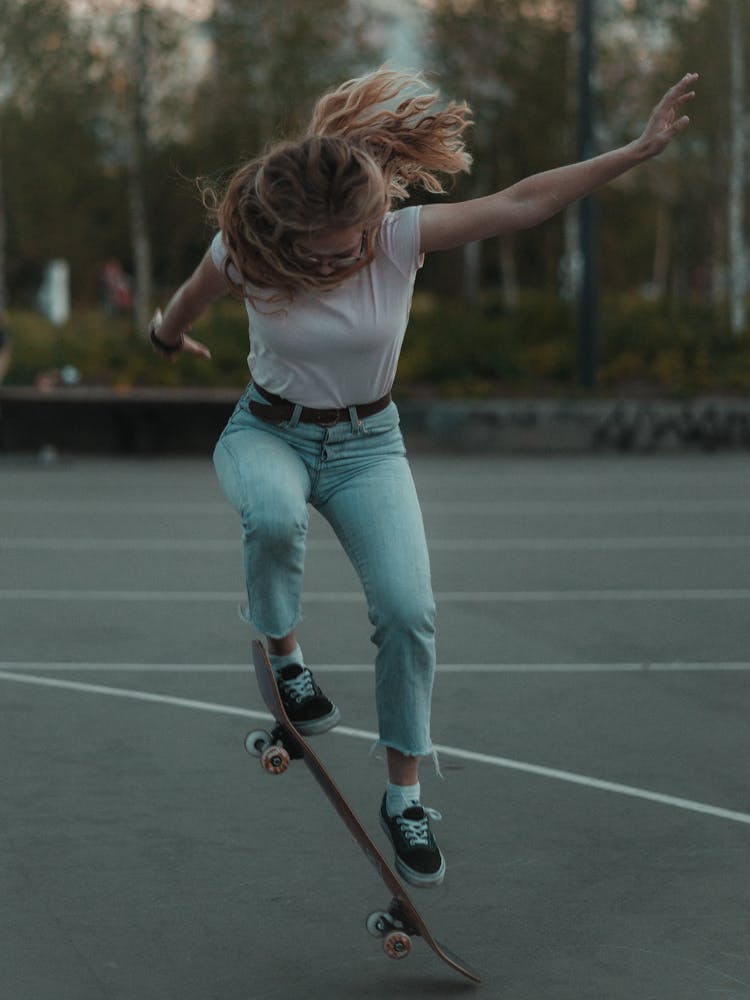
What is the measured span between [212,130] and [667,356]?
2539cm

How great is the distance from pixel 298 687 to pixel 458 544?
7.09 meters

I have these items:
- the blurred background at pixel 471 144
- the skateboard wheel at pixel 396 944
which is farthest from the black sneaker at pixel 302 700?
the blurred background at pixel 471 144

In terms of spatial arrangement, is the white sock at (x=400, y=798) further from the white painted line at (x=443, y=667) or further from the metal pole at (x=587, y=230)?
the metal pole at (x=587, y=230)

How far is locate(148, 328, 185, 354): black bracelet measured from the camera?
4.68 m

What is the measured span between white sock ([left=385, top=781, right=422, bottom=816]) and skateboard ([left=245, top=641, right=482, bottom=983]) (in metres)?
0.12

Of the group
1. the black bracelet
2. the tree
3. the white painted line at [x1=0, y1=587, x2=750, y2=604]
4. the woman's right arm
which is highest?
the tree

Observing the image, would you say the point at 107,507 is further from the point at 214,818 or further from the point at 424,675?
the point at 424,675

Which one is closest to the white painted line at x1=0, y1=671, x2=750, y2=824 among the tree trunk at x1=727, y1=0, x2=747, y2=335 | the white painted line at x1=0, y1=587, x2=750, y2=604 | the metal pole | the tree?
the white painted line at x1=0, y1=587, x2=750, y2=604

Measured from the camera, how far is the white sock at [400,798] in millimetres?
4168

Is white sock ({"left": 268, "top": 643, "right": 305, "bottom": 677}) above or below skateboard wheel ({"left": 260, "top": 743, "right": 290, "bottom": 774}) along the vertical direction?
above

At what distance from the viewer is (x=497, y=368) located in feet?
70.8

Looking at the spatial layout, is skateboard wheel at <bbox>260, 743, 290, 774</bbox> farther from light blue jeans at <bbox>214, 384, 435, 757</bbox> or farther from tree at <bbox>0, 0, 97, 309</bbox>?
tree at <bbox>0, 0, 97, 309</bbox>

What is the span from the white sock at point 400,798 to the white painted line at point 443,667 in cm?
300

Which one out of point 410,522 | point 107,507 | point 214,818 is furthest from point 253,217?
point 107,507
